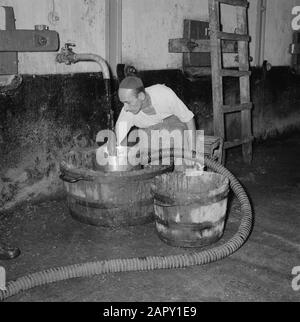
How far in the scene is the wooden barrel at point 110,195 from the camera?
13.2 ft

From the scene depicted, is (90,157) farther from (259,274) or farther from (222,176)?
(259,274)

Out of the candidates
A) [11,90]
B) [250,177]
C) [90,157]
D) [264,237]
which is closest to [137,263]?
[264,237]

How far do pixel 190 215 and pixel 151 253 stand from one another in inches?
20.4

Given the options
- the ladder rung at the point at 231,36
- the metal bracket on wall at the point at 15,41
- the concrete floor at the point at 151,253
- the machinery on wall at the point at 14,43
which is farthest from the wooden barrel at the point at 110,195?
the ladder rung at the point at 231,36

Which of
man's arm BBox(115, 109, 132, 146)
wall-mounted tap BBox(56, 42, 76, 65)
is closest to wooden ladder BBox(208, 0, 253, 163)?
man's arm BBox(115, 109, 132, 146)

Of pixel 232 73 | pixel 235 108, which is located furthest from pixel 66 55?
pixel 235 108

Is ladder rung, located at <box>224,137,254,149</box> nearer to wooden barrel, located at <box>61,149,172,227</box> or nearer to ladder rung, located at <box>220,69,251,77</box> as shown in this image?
ladder rung, located at <box>220,69,251,77</box>

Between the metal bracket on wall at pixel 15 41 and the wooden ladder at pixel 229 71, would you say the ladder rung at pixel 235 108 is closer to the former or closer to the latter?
the wooden ladder at pixel 229 71

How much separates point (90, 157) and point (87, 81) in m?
1.04

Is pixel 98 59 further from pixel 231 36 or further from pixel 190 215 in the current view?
pixel 231 36

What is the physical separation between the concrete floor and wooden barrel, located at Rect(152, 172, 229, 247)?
0.16 m

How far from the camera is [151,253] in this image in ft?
12.2

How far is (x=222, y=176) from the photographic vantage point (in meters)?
4.00

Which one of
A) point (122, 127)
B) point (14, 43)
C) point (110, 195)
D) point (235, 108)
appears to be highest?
point (14, 43)
